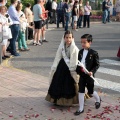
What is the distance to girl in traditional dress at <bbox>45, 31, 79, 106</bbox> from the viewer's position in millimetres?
6133

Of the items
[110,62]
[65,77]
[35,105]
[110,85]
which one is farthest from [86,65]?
[110,62]

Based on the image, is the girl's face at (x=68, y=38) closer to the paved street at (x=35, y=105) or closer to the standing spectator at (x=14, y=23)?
the paved street at (x=35, y=105)

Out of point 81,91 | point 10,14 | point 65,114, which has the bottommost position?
point 65,114

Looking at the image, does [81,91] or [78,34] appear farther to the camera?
[78,34]

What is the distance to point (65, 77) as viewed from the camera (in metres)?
6.19

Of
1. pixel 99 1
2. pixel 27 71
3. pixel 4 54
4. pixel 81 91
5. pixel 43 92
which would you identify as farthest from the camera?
pixel 99 1

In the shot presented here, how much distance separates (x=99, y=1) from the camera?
3050 cm

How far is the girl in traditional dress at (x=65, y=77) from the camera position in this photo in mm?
6133

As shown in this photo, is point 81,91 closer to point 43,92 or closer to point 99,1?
point 43,92

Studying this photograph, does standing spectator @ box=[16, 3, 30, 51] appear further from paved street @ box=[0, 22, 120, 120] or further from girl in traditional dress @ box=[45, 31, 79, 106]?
girl in traditional dress @ box=[45, 31, 79, 106]

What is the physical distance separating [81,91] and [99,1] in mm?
25470

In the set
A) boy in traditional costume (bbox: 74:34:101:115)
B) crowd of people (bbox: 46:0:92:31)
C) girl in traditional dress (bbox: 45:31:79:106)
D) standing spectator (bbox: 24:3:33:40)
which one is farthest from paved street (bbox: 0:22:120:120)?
crowd of people (bbox: 46:0:92:31)

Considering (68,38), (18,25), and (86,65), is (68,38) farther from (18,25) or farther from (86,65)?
(18,25)

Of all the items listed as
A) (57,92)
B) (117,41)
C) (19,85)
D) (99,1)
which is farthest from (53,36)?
(99,1)
